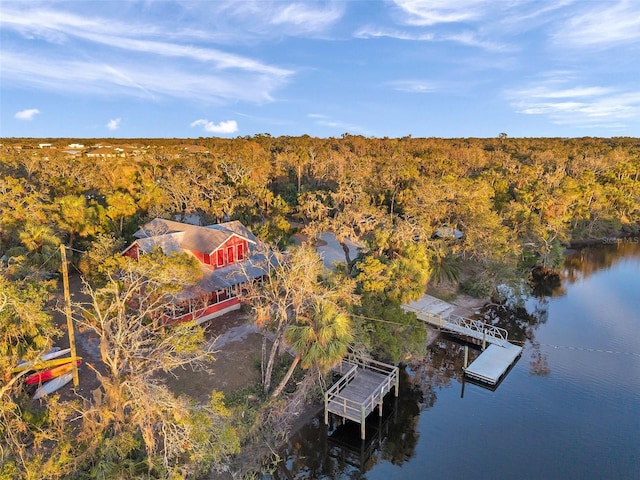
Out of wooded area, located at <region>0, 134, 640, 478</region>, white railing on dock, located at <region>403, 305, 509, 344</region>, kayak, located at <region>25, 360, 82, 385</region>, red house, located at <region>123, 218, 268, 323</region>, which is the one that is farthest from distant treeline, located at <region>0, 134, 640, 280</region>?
kayak, located at <region>25, 360, 82, 385</region>

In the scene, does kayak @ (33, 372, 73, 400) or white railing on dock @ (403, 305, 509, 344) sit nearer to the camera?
kayak @ (33, 372, 73, 400)

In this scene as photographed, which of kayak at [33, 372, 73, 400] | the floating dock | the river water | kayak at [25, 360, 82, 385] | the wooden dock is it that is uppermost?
kayak at [25, 360, 82, 385]

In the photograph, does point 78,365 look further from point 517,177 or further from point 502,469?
point 517,177

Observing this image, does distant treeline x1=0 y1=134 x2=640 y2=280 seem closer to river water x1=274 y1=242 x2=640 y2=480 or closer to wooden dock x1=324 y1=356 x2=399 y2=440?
wooden dock x1=324 y1=356 x2=399 y2=440

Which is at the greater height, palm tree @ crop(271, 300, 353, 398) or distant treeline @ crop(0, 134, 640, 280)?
distant treeline @ crop(0, 134, 640, 280)

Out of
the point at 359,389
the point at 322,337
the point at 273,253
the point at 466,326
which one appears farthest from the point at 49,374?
the point at 466,326

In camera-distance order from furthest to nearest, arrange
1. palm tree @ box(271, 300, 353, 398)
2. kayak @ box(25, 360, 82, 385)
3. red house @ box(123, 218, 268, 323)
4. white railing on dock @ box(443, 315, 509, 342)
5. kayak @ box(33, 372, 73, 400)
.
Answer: white railing on dock @ box(443, 315, 509, 342) → red house @ box(123, 218, 268, 323) → kayak @ box(25, 360, 82, 385) → kayak @ box(33, 372, 73, 400) → palm tree @ box(271, 300, 353, 398)

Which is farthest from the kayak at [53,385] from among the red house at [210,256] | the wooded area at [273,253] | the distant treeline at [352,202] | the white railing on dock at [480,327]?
the white railing on dock at [480,327]
